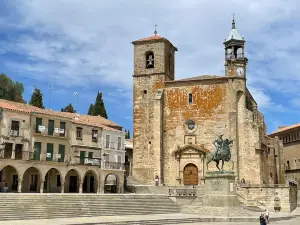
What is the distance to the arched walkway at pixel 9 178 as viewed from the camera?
35.3 meters

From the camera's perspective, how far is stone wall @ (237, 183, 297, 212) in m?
38.6

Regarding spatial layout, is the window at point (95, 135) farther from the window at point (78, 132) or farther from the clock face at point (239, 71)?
the clock face at point (239, 71)

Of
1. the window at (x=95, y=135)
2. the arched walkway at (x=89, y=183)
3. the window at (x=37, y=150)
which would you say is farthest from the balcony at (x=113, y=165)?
the window at (x=37, y=150)

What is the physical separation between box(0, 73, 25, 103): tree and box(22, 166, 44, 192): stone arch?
24.4 metres

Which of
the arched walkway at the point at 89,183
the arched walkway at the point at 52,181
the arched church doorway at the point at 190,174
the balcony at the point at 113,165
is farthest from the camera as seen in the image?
the arched church doorway at the point at 190,174

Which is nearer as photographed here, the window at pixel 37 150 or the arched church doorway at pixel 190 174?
the window at pixel 37 150

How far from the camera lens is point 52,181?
1554 inches

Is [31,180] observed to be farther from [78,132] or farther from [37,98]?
Answer: [37,98]

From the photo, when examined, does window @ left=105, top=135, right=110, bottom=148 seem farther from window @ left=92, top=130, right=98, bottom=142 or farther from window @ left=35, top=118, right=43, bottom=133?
window @ left=35, top=118, right=43, bottom=133

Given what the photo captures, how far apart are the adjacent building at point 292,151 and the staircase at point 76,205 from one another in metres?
33.9

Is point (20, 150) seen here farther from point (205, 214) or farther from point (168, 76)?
point (168, 76)

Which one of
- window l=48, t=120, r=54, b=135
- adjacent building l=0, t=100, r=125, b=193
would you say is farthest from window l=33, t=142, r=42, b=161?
window l=48, t=120, r=54, b=135

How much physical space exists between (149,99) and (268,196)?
1680 cm

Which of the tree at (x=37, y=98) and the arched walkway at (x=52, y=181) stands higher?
the tree at (x=37, y=98)
